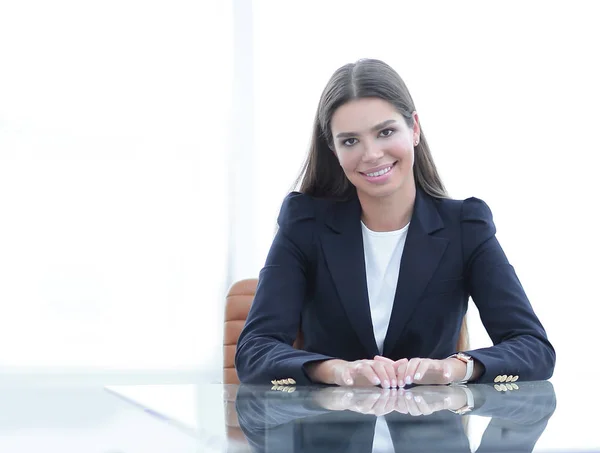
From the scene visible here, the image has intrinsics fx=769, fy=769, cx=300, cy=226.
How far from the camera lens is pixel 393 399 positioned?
120 centimetres

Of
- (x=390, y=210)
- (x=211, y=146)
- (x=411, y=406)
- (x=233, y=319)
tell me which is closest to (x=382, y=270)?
(x=390, y=210)

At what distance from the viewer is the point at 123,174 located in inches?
169

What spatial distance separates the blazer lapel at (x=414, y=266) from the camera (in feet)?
6.49

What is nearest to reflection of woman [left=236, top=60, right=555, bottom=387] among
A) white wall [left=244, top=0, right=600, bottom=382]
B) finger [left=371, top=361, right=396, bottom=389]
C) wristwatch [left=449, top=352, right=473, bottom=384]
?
wristwatch [left=449, top=352, right=473, bottom=384]

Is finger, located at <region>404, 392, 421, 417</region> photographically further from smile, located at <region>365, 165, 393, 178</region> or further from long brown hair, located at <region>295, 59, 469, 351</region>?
long brown hair, located at <region>295, 59, 469, 351</region>

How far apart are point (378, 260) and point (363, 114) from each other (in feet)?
1.29

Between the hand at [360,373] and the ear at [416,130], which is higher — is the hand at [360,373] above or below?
below

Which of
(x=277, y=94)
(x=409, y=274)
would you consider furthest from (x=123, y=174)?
(x=409, y=274)

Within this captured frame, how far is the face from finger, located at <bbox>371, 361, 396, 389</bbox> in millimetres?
637

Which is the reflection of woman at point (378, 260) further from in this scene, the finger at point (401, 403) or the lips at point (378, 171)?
the finger at point (401, 403)

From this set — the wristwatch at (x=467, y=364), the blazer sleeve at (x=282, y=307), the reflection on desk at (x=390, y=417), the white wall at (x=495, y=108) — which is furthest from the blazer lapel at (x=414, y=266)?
Result: the white wall at (x=495, y=108)

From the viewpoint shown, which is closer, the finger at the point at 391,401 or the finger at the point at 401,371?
the finger at the point at 391,401

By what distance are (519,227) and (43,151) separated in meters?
2.68

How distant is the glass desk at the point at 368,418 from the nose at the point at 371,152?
68 centimetres
